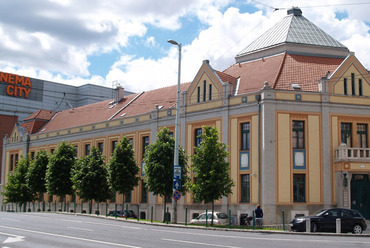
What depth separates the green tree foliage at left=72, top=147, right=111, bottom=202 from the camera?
143 feet

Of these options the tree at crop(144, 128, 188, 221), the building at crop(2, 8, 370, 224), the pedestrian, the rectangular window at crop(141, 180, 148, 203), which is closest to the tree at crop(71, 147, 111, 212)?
the rectangular window at crop(141, 180, 148, 203)

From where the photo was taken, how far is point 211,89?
39.4 m

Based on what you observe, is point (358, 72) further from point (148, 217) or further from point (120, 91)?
point (120, 91)

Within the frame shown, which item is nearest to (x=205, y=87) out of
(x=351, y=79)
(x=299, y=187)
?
(x=299, y=187)

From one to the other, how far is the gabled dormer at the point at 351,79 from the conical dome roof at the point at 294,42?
4.68m

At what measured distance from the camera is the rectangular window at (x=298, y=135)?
35594 mm

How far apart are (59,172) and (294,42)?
2510 centimetres

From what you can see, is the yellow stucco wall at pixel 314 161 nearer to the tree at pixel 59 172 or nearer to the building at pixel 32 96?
the tree at pixel 59 172

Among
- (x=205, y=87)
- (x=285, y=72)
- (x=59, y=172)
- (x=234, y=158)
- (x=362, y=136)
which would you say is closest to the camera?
(x=362, y=136)

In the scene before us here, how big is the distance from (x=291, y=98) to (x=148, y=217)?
16.7 m

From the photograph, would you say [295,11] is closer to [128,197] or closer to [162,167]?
[162,167]

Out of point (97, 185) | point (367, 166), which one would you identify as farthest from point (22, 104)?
point (367, 166)

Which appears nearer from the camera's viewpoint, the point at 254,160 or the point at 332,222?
the point at 332,222

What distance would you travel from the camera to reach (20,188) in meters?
54.7
